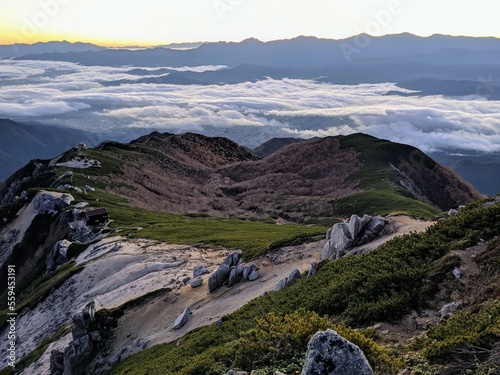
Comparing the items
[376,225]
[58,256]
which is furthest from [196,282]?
[58,256]

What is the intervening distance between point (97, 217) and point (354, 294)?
216 feet

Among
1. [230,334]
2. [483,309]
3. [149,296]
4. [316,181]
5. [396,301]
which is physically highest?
[483,309]

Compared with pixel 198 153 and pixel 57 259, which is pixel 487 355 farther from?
pixel 198 153

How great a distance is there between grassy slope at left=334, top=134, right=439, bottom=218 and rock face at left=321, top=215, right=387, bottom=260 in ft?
67.5

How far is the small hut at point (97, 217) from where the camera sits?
80.1 meters

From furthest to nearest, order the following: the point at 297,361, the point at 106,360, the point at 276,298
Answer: the point at 106,360
the point at 276,298
the point at 297,361

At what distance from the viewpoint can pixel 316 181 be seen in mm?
138625

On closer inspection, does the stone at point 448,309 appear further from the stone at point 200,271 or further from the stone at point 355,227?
the stone at point 200,271

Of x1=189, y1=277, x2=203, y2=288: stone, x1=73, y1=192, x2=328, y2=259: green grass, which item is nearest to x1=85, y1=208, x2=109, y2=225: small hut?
x1=73, y1=192, x2=328, y2=259: green grass

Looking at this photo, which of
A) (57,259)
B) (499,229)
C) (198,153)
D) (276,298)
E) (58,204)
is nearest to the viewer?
(499,229)

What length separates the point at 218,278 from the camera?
3722 centimetres

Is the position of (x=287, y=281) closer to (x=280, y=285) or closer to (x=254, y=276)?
(x=280, y=285)

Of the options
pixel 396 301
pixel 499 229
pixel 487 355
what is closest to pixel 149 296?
pixel 396 301

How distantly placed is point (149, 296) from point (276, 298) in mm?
16070
